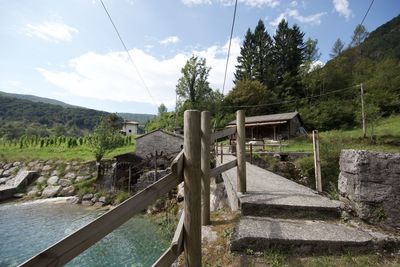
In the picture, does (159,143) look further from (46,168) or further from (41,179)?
(41,179)

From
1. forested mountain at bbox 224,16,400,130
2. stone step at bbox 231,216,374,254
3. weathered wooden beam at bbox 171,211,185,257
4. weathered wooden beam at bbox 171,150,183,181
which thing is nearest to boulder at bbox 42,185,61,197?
stone step at bbox 231,216,374,254

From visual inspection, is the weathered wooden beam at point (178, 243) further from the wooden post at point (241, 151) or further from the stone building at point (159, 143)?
the stone building at point (159, 143)

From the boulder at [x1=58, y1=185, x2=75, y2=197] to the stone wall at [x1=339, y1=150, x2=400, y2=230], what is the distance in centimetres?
1855

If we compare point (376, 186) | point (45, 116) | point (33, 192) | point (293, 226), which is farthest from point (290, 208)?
point (45, 116)

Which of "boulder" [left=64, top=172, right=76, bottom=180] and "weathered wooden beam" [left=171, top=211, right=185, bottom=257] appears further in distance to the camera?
"boulder" [left=64, top=172, right=76, bottom=180]

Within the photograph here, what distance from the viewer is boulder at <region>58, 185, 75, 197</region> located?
17203mm

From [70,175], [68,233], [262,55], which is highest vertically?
[262,55]

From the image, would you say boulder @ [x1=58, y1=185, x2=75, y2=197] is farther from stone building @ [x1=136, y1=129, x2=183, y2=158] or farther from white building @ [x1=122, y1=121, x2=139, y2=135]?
white building @ [x1=122, y1=121, x2=139, y2=135]

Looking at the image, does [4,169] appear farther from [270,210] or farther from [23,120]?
[23,120]

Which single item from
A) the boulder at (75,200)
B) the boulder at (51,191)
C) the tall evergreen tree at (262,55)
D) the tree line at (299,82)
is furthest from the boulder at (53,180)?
the tall evergreen tree at (262,55)

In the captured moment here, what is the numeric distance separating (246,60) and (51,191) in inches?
1641

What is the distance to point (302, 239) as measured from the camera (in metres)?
2.67

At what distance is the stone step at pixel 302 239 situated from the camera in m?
2.64

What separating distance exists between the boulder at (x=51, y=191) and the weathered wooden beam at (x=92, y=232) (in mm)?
19316
